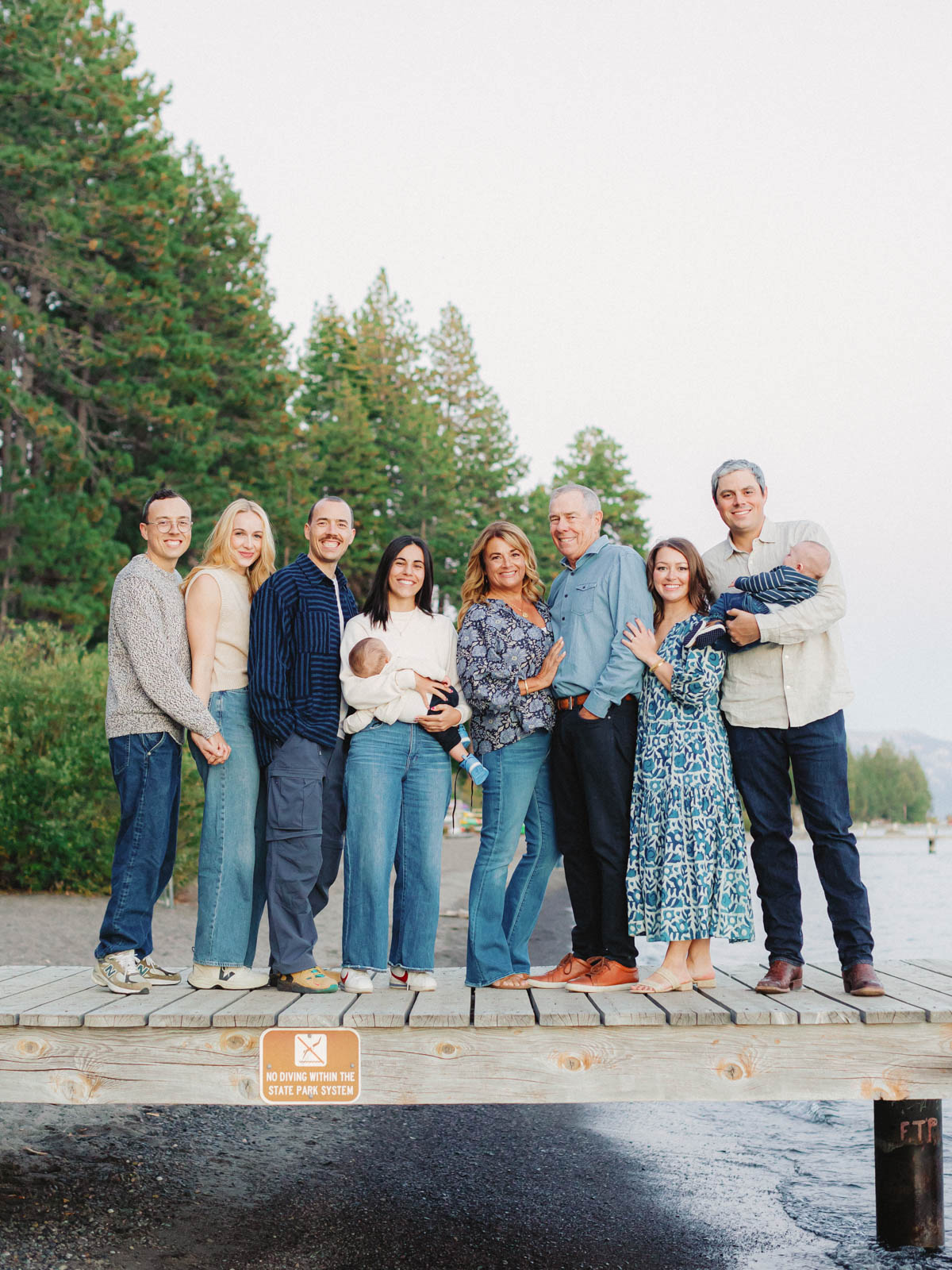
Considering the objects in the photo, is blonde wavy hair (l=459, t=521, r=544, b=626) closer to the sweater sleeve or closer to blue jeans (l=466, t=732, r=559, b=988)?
blue jeans (l=466, t=732, r=559, b=988)

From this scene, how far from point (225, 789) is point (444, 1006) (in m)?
1.32

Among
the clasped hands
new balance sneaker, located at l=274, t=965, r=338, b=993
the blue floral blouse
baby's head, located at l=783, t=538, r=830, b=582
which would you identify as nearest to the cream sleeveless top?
the clasped hands

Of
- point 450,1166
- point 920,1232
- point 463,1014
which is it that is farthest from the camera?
point 450,1166

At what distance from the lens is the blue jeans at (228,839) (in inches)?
Result: 197

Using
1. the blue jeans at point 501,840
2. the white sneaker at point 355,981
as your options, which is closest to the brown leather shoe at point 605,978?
the blue jeans at point 501,840

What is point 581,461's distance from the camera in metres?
Answer: 57.4

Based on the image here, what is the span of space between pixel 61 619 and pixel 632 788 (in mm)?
25017

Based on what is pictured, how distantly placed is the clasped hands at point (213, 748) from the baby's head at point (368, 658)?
63 cm

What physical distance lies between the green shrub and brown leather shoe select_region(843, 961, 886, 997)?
12762mm

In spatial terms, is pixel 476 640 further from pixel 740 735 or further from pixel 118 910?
pixel 118 910

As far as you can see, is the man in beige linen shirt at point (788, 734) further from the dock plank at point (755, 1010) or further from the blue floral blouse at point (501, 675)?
the blue floral blouse at point (501, 675)

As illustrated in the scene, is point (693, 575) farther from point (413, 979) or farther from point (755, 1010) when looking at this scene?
point (413, 979)

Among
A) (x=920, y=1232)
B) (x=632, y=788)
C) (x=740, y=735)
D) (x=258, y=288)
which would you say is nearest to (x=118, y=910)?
(x=632, y=788)

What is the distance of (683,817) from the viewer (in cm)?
489
